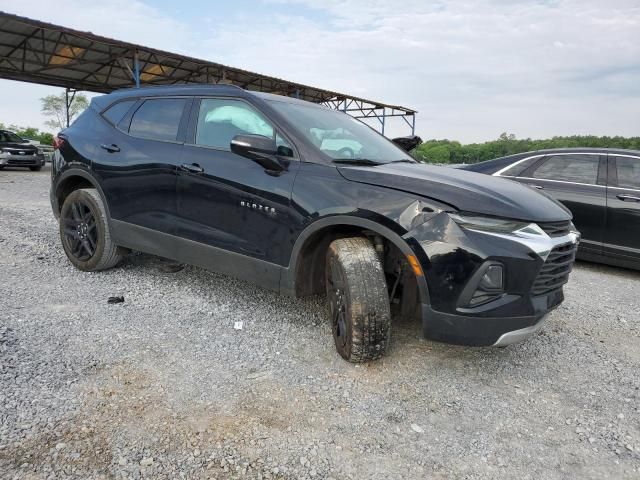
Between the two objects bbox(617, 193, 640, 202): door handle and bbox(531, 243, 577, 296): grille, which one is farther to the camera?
bbox(617, 193, 640, 202): door handle

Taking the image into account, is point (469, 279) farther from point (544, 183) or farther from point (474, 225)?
point (544, 183)

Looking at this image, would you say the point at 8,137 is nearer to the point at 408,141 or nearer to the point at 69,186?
the point at 69,186

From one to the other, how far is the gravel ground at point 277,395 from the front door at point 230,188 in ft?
2.05

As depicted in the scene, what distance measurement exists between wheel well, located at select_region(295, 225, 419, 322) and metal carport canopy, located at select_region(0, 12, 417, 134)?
1153cm

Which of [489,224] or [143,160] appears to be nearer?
[489,224]

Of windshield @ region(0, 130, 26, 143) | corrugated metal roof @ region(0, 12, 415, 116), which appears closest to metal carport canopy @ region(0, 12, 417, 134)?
corrugated metal roof @ region(0, 12, 415, 116)

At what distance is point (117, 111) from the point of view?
4.19 meters

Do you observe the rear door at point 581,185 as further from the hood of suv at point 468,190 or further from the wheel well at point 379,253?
the wheel well at point 379,253

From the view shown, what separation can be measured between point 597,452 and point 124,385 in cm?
233

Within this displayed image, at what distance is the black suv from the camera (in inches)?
97.6

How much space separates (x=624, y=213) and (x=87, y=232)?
5517mm

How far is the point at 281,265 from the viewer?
120 inches

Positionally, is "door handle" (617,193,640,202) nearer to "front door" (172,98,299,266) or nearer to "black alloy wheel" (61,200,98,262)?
"front door" (172,98,299,266)

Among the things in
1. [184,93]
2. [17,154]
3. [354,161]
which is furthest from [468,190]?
[17,154]
